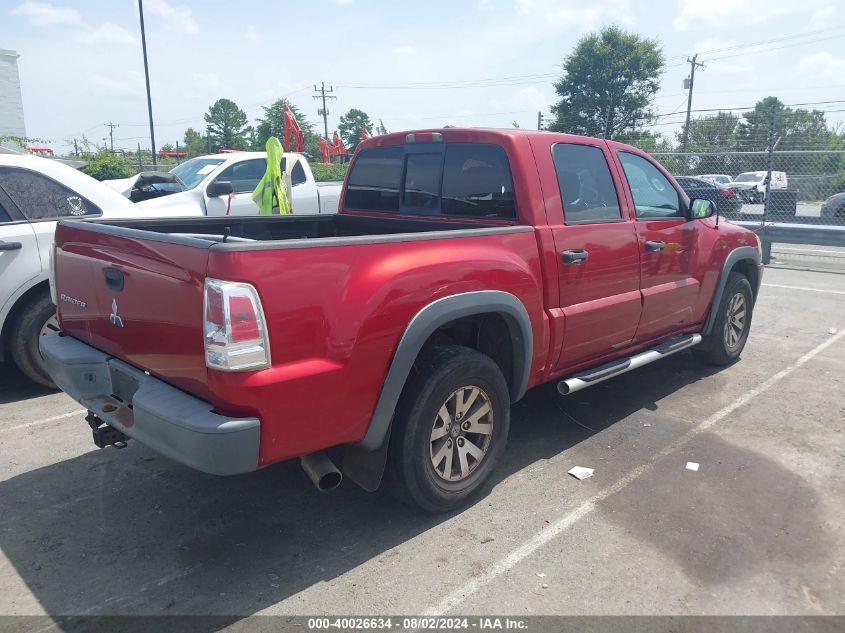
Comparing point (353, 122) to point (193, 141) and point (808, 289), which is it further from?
point (808, 289)

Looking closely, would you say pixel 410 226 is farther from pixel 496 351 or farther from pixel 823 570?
pixel 823 570

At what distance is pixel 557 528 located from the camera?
330 cm

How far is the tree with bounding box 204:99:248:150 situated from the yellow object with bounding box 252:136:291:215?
74.9 meters

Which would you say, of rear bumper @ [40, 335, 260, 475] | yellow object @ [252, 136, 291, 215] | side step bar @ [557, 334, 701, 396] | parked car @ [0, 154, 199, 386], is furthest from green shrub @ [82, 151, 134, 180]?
side step bar @ [557, 334, 701, 396]

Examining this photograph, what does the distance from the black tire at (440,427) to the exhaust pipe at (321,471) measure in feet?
1.11

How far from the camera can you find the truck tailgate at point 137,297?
2.59 m

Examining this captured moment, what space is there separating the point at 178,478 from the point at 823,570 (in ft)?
11.1

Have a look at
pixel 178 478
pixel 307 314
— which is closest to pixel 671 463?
pixel 307 314

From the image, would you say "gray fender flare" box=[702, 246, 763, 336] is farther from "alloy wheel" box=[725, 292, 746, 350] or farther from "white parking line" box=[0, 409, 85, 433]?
"white parking line" box=[0, 409, 85, 433]

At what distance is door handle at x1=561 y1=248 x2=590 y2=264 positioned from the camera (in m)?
3.80

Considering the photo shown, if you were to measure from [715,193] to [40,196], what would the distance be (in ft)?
53.5

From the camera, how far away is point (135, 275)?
2.88m

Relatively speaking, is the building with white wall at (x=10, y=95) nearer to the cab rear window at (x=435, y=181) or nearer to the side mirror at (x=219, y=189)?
the side mirror at (x=219, y=189)

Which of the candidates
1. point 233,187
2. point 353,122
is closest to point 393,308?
point 233,187
